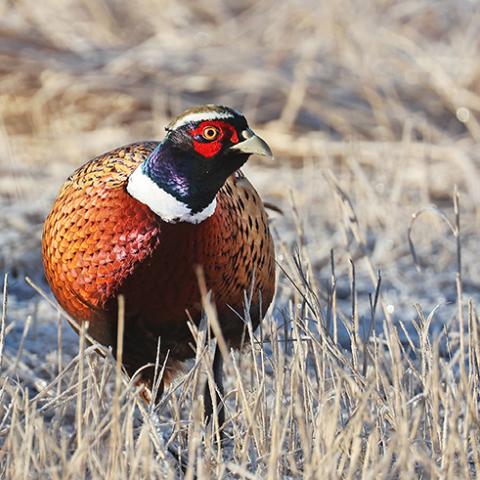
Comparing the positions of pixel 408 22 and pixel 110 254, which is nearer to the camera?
pixel 110 254

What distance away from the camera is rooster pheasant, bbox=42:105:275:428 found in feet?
9.26

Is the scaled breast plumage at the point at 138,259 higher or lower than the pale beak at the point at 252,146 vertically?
lower

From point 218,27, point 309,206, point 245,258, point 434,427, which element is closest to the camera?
point 434,427

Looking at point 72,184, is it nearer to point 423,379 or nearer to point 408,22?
point 423,379

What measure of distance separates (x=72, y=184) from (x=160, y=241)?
37cm

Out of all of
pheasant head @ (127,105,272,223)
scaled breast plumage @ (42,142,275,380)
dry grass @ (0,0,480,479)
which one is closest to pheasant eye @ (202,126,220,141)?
pheasant head @ (127,105,272,223)

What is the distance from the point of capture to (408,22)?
819 cm

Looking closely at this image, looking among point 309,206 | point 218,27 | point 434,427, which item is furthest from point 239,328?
point 218,27

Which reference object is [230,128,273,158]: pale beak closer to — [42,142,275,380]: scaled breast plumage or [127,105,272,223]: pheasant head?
[127,105,272,223]: pheasant head

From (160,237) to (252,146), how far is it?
30 cm

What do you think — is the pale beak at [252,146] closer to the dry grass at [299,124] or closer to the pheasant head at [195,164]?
the pheasant head at [195,164]

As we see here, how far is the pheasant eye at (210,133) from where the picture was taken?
110 inches

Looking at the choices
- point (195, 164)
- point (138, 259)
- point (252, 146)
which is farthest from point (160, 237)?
point (252, 146)

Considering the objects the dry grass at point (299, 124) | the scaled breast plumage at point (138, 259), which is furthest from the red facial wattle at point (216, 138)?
the dry grass at point (299, 124)
